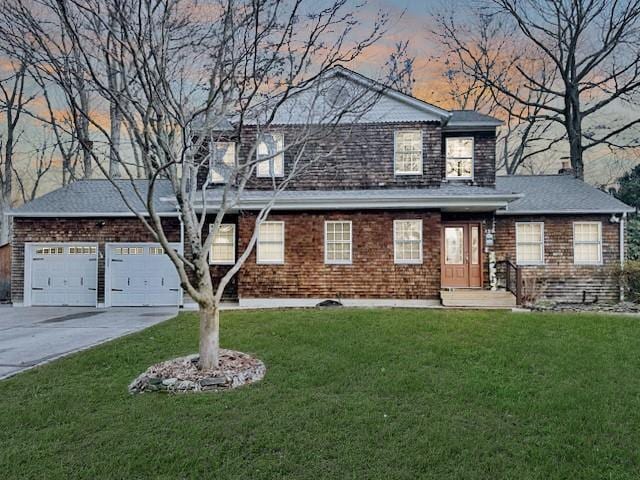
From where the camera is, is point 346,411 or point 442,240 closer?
point 346,411

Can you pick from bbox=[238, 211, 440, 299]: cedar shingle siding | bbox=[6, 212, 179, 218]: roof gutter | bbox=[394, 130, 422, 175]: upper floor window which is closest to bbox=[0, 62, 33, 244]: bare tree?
bbox=[6, 212, 179, 218]: roof gutter

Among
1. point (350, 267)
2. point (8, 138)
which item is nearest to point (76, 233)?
point (350, 267)

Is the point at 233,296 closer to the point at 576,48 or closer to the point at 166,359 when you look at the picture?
the point at 166,359

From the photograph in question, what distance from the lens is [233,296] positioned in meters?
14.6

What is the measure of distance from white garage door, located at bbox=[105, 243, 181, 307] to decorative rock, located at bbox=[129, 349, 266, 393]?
8.54 meters

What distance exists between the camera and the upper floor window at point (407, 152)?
14055 millimetres

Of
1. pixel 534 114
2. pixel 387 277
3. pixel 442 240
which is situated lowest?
pixel 387 277

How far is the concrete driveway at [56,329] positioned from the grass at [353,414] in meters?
0.93

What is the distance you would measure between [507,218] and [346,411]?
11630mm

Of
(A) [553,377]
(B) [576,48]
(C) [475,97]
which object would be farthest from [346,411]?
(C) [475,97]

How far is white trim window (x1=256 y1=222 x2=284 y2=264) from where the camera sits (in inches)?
544

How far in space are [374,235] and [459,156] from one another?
422 cm

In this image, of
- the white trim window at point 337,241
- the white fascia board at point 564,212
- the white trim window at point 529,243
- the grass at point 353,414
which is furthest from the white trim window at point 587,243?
the white trim window at point 337,241

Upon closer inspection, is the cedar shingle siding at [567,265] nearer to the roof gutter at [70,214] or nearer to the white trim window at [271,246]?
the white trim window at [271,246]
